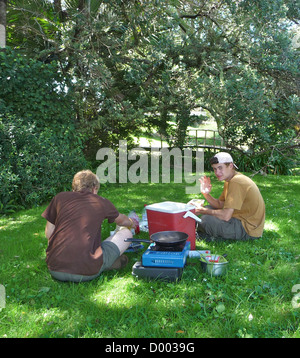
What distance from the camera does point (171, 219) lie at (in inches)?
169

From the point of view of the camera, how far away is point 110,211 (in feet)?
12.3

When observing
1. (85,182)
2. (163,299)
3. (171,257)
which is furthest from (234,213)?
(85,182)

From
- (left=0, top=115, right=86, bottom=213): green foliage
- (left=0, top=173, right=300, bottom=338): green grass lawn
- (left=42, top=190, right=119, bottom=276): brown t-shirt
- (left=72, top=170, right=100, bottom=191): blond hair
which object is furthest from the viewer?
(left=0, top=115, right=86, bottom=213): green foliage

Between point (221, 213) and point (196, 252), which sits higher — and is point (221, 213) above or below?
above

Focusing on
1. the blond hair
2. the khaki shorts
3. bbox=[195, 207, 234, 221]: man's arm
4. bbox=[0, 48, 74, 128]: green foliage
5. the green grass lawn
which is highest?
bbox=[0, 48, 74, 128]: green foliage

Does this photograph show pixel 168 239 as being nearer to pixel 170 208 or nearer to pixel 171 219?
pixel 171 219

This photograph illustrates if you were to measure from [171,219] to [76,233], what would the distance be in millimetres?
1283

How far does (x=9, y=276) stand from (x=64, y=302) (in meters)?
1.00

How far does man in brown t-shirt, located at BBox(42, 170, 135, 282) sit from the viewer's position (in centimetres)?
348

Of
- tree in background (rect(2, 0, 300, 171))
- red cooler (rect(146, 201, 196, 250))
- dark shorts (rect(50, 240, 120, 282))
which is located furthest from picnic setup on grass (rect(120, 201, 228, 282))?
tree in background (rect(2, 0, 300, 171))

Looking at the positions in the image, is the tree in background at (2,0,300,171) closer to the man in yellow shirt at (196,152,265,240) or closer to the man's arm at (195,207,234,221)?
the man in yellow shirt at (196,152,265,240)

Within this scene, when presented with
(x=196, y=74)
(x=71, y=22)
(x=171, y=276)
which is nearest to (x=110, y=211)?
(x=171, y=276)

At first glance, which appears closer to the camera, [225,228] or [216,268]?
[216,268]
